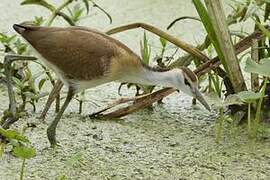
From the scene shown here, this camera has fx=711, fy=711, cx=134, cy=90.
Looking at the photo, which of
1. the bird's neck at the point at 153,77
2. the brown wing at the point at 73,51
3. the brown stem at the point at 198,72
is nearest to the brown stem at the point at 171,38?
the brown stem at the point at 198,72

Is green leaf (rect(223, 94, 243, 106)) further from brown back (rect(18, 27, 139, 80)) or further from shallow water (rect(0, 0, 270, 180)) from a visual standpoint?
brown back (rect(18, 27, 139, 80))

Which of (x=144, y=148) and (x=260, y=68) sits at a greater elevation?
(x=260, y=68)

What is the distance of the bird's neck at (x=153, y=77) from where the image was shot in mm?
1700

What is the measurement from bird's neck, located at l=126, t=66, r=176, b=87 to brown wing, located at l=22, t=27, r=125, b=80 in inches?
4.7

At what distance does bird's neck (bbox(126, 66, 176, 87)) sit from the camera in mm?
1700

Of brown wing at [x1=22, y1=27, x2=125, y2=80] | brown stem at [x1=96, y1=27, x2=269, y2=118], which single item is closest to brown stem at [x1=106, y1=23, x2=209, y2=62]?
brown stem at [x1=96, y1=27, x2=269, y2=118]

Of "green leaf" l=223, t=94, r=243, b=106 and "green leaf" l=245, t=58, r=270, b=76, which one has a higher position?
"green leaf" l=245, t=58, r=270, b=76

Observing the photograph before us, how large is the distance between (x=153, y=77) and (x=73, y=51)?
8.9 inches

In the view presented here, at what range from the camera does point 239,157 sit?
1651 millimetres

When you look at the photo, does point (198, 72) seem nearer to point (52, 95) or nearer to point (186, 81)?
point (186, 81)

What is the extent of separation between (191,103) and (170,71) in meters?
0.34

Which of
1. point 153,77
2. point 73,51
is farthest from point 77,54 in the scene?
point 153,77

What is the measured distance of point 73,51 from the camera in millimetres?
1591

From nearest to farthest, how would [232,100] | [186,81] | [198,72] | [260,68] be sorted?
[260,68], [232,100], [186,81], [198,72]
